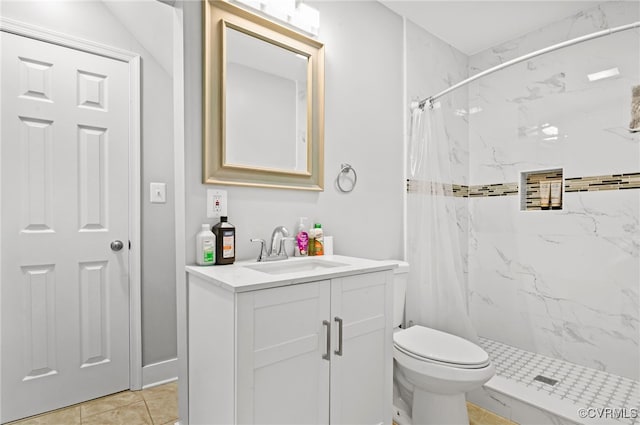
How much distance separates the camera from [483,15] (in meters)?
2.38

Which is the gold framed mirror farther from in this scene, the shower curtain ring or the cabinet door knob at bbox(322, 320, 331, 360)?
the cabinet door knob at bbox(322, 320, 331, 360)

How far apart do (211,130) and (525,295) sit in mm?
2544

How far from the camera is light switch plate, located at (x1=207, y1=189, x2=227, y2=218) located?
5.04ft

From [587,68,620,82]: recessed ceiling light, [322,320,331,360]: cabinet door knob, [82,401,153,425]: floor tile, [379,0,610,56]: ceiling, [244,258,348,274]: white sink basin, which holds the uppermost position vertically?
[379,0,610,56]: ceiling

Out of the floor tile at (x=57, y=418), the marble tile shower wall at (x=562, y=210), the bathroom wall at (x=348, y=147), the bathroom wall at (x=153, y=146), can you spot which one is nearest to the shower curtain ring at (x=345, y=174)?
the bathroom wall at (x=348, y=147)

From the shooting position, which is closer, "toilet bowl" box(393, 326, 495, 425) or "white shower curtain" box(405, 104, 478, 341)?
"toilet bowl" box(393, 326, 495, 425)

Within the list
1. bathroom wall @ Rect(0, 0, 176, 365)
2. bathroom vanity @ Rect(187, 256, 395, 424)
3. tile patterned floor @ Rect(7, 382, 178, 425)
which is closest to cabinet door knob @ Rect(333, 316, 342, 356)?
bathroom vanity @ Rect(187, 256, 395, 424)

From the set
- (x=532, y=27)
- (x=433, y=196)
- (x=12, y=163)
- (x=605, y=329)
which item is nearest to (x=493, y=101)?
(x=532, y=27)

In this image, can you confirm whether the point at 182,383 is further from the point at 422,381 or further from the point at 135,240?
the point at 422,381

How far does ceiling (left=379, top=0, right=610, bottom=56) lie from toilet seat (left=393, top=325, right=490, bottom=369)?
2.07 m

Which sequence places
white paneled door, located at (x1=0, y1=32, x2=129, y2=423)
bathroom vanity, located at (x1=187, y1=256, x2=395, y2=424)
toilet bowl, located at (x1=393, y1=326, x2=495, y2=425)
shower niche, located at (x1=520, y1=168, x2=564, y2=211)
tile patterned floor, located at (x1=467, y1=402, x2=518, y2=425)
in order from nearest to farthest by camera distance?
bathroom vanity, located at (x1=187, y1=256, x2=395, y2=424)
toilet bowl, located at (x1=393, y1=326, x2=495, y2=425)
white paneled door, located at (x1=0, y1=32, x2=129, y2=423)
tile patterned floor, located at (x1=467, y1=402, x2=518, y2=425)
shower niche, located at (x1=520, y1=168, x2=564, y2=211)

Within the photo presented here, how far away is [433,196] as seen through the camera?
220cm

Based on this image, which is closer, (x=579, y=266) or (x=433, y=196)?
(x=433, y=196)

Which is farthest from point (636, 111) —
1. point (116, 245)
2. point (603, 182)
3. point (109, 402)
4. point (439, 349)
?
point (109, 402)
